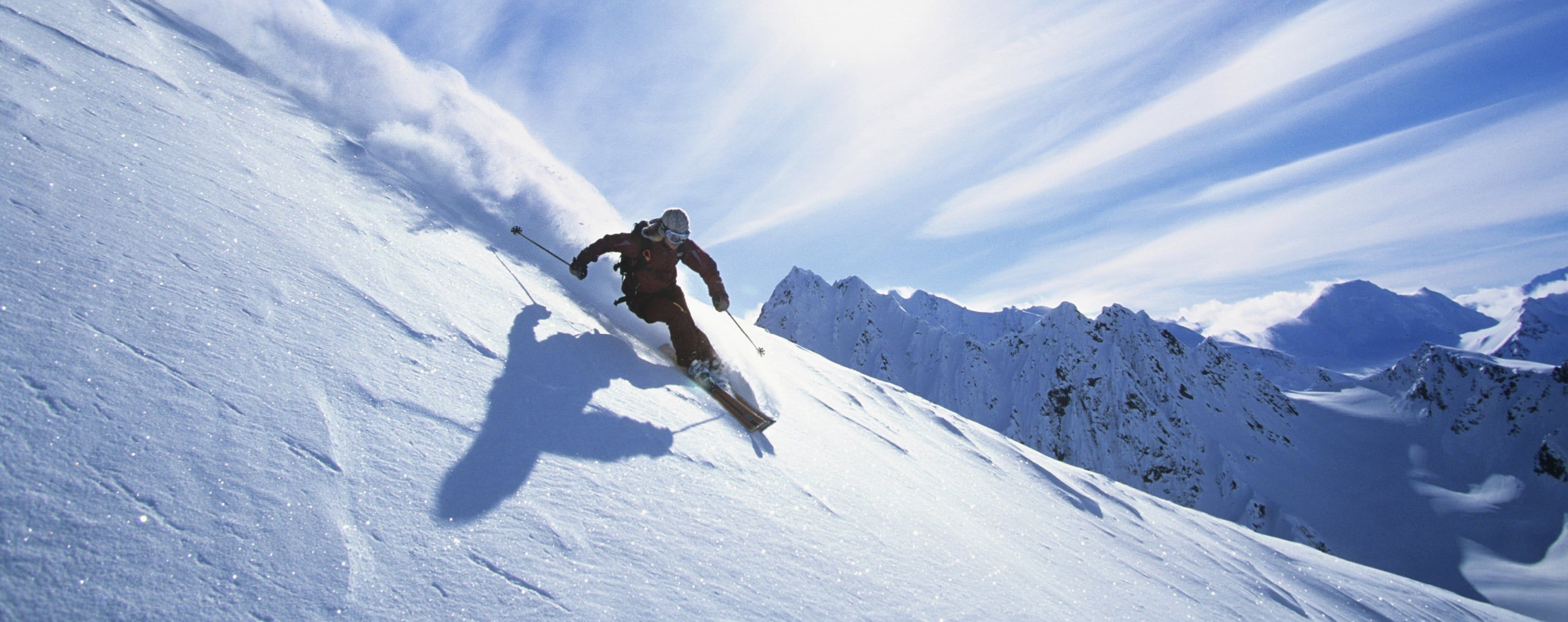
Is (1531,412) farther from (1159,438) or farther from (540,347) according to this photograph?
(540,347)

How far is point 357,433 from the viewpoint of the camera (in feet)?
9.06

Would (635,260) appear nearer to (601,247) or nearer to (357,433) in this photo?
(601,247)

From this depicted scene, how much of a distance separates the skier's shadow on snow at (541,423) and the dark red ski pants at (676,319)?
0.55m

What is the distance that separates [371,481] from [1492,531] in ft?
614

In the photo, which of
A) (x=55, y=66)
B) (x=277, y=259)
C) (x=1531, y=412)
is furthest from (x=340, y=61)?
(x=1531, y=412)

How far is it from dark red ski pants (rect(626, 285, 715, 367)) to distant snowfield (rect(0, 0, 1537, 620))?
37cm

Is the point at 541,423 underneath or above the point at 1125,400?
underneath

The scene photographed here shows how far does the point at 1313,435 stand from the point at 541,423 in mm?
205836

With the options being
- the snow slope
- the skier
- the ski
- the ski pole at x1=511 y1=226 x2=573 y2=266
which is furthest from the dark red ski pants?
the snow slope

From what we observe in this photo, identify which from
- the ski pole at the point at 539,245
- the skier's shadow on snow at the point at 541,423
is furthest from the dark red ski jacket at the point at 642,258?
the skier's shadow on snow at the point at 541,423

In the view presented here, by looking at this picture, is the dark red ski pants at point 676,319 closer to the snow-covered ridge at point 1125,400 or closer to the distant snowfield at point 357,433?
the distant snowfield at point 357,433

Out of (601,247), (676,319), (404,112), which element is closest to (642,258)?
(601,247)

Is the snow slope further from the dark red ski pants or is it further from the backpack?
the backpack

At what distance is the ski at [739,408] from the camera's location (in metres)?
5.34
